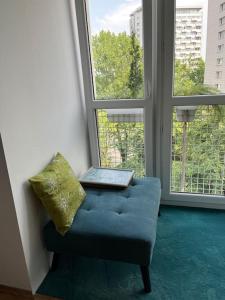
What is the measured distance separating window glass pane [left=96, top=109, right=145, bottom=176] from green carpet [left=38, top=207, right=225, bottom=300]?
0.73 meters

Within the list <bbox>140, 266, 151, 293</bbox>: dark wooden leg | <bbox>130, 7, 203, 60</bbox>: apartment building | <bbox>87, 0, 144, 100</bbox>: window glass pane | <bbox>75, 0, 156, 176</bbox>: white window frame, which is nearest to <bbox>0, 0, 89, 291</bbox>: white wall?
<bbox>75, 0, 156, 176</bbox>: white window frame

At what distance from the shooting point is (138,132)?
2.26m

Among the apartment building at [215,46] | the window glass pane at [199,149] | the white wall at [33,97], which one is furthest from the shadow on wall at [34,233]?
the apartment building at [215,46]

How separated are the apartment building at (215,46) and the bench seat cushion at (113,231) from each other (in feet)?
3.48

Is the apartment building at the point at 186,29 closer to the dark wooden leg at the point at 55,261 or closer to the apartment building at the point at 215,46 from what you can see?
the apartment building at the point at 215,46

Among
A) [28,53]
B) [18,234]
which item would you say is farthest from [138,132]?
[18,234]

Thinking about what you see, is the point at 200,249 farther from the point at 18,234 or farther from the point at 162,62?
the point at 162,62

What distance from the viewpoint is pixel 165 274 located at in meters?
1.62

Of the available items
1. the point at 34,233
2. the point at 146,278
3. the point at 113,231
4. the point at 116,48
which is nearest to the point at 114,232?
the point at 113,231

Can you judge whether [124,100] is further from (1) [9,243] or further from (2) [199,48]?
(1) [9,243]

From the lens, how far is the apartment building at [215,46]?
177cm

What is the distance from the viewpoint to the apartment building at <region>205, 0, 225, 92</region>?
5.82ft

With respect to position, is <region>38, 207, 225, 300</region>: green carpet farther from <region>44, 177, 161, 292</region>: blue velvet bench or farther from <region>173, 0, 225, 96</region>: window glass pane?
<region>173, 0, 225, 96</region>: window glass pane

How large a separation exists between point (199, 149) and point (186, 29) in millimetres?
990
